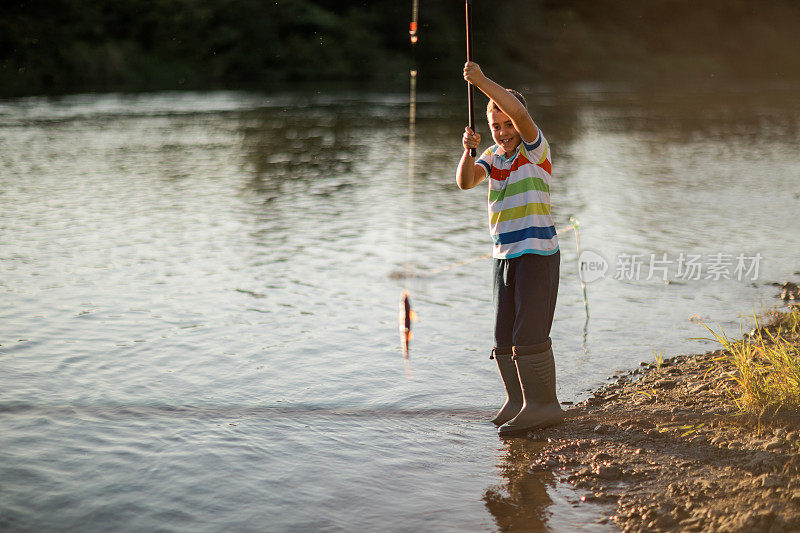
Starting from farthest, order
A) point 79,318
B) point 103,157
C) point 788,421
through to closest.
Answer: point 103,157
point 79,318
point 788,421

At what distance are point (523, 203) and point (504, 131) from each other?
38 cm

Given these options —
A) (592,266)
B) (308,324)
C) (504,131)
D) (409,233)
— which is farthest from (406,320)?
(409,233)

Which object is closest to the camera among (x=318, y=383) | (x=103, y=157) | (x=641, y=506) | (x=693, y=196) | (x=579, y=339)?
(x=641, y=506)

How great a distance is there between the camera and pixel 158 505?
4.05 metres

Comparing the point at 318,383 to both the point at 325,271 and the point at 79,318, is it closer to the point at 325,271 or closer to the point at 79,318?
the point at 79,318

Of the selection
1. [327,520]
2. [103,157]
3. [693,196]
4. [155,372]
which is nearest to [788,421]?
[327,520]

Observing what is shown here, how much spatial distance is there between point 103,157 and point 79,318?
42.4ft

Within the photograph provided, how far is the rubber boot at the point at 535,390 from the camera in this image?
4.72 meters

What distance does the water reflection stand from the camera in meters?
3.90

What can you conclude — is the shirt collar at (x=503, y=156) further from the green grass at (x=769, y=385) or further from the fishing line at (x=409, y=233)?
the green grass at (x=769, y=385)

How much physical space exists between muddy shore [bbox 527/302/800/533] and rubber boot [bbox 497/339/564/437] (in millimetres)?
70

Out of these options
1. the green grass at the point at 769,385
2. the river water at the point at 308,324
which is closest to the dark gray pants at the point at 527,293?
the river water at the point at 308,324

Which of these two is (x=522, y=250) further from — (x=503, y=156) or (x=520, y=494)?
(x=520, y=494)

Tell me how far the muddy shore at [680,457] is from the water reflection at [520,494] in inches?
2.5
